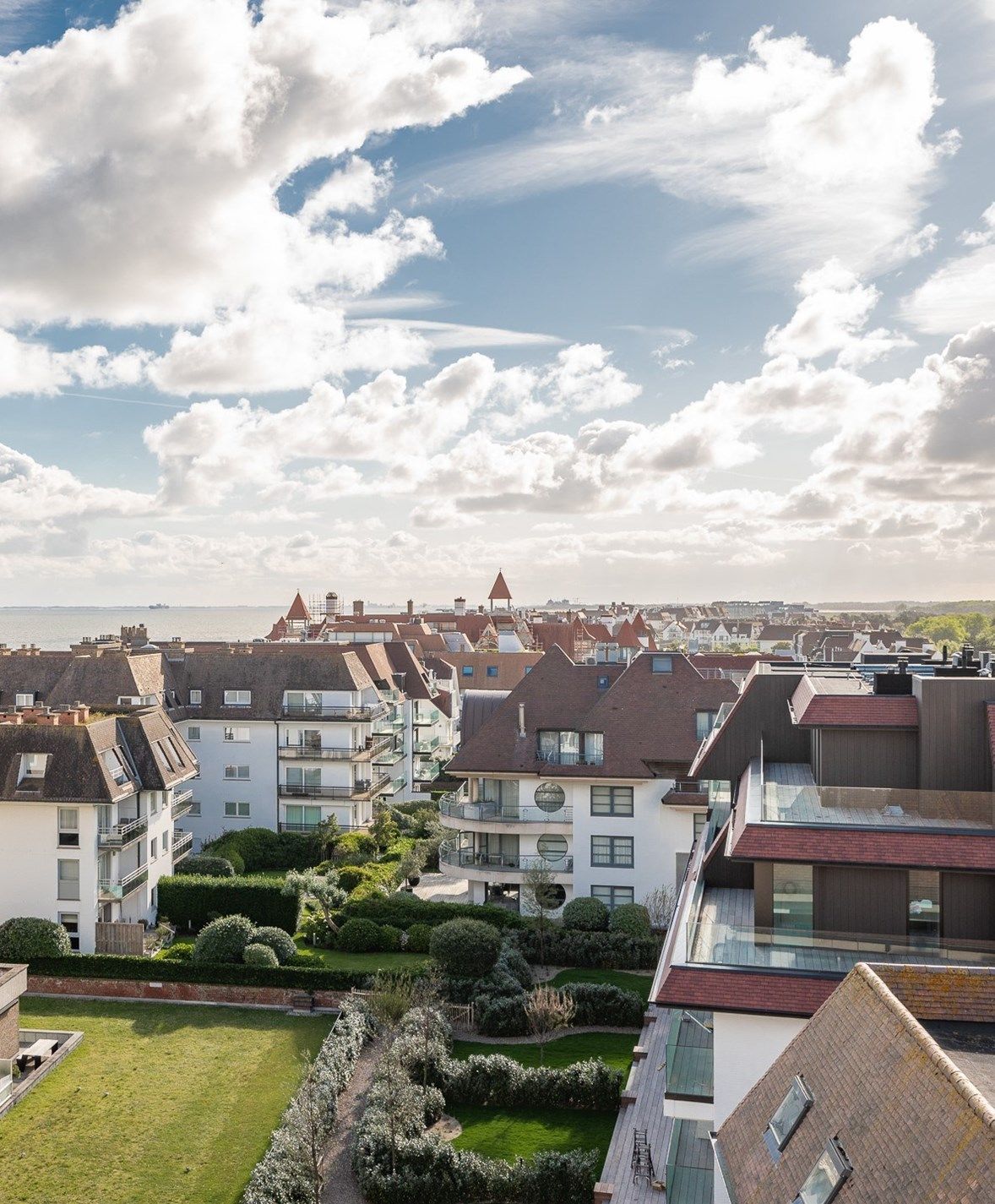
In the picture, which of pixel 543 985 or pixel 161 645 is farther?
pixel 161 645

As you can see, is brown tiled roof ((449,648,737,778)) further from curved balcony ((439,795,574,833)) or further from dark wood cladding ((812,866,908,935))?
dark wood cladding ((812,866,908,935))

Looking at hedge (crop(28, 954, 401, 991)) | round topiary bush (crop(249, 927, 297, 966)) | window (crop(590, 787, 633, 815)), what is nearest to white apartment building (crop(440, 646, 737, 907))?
window (crop(590, 787, 633, 815))

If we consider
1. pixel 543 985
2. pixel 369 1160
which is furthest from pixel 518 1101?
pixel 543 985

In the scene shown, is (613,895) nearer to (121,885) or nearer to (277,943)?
(277,943)

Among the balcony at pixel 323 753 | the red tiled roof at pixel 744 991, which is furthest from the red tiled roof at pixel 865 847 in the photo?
the balcony at pixel 323 753

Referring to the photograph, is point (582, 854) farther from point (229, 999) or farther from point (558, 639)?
point (558, 639)

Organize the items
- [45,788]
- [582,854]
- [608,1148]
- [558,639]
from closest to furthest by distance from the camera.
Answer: [608,1148]
[45,788]
[582,854]
[558,639]

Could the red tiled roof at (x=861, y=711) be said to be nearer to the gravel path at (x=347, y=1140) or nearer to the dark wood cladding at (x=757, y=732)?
the dark wood cladding at (x=757, y=732)

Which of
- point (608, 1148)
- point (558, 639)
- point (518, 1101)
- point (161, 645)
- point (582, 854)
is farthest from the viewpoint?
point (558, 639)

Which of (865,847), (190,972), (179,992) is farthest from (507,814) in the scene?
(865,847)
